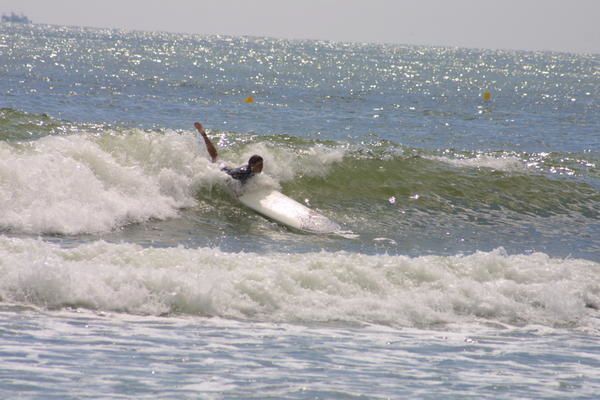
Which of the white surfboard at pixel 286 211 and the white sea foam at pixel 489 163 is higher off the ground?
the white sea foam at pixel 489 163

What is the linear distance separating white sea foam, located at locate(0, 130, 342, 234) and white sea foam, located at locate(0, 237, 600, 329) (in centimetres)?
255

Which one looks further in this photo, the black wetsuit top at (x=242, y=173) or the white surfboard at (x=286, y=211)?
the black wetsuit top at (x=242, y=173)

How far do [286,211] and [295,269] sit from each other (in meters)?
4.45

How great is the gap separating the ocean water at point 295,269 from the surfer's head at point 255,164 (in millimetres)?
356

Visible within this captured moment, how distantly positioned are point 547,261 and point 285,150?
7575mm

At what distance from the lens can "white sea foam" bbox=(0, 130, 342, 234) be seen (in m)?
12.7

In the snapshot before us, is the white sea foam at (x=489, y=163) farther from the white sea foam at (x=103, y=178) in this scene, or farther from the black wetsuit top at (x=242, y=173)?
the black wetsuit top at (x=242, y=173)

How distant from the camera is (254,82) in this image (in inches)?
2029

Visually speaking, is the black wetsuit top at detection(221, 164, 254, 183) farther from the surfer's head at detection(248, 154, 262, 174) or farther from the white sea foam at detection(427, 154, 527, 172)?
the white sea foam at detection(427, 154, 527, 172)

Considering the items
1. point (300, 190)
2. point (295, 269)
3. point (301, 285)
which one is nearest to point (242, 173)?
point (300, 190)

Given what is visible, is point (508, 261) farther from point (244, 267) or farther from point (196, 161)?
point (196, 161)

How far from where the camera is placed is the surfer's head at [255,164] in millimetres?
15267

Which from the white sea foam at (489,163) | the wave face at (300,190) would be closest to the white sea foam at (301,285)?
the wave face at (300,190)

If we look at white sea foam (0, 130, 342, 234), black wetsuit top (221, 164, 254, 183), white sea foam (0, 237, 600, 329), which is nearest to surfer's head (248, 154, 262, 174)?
black wetsuit top (221, 164, 254, 183)
